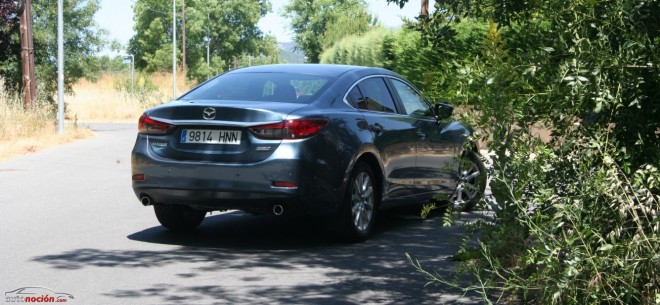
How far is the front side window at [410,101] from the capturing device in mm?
10438

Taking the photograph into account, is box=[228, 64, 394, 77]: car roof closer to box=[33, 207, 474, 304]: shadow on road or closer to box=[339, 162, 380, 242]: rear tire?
box=[339, 162, 380, 242]: rear tire

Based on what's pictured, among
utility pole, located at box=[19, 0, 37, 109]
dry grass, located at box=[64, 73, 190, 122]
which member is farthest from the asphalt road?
dry grass, located at box=[64, 73, 190, 122]

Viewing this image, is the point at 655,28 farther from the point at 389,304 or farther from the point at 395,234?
the point at 395,234

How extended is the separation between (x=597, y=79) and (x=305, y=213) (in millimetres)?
3885

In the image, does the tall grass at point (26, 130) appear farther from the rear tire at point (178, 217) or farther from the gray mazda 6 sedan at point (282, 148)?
the gray mazda 6 sedan at point (282, 148)

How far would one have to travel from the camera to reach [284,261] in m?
8.30

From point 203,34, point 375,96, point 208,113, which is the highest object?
point 203,34

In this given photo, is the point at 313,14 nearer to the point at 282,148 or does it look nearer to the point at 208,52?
the point at 208,52

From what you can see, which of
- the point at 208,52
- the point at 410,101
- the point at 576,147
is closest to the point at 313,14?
the point at 208,52

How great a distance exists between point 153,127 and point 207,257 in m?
1.29

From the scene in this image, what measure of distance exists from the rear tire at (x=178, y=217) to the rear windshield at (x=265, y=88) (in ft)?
3.22

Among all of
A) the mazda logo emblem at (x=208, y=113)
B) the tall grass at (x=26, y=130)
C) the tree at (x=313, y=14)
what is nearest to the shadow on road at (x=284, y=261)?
the mazda logo emblem at (x=208, y=113)

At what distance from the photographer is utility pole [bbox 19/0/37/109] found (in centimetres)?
2889

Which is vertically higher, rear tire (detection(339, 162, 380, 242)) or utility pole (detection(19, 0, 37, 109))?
utility pole (detection(19, 0, 37, 109))
